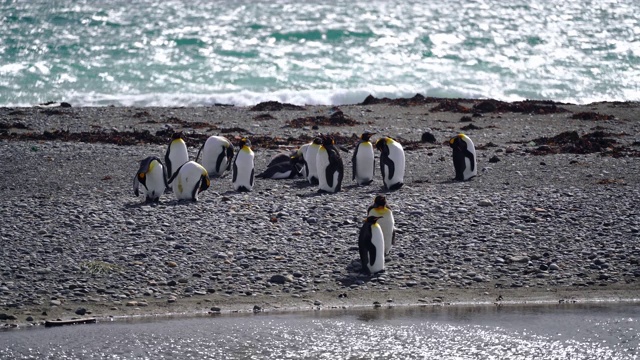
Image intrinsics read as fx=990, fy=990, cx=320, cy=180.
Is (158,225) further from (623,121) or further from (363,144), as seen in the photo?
(623,121)

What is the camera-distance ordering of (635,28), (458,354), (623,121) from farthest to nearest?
(635,28) → (623,121) → (458,354)

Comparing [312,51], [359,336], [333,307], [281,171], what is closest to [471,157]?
[281,171]

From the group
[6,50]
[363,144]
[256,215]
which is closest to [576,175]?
[363,144]

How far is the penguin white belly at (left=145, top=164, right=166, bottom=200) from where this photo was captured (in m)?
10.7

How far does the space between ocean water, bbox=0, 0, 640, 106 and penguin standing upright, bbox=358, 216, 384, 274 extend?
16.6 meters

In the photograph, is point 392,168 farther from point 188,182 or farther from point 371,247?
point 371,247

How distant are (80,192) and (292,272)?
11.9ft

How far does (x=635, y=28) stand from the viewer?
4091cm

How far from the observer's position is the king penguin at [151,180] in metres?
10.6

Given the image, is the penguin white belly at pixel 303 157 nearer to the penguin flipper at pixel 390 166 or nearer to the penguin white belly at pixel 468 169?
the penguin flipper at pixel 390 166

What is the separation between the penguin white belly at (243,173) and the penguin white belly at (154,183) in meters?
1.02

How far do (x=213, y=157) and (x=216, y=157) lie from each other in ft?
0.13

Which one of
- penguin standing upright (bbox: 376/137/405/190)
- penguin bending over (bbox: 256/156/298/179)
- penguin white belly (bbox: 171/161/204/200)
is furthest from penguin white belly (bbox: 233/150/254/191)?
penguin standing upright (bbox: 376/137/405/190)

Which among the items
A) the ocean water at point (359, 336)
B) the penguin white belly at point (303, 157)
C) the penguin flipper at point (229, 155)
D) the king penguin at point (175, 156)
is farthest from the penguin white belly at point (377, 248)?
the penguin flipper at point (229, 155)
